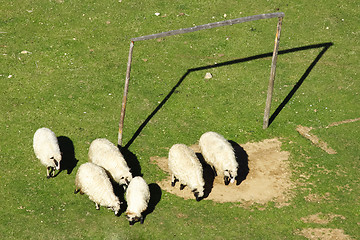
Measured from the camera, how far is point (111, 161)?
67.6ft

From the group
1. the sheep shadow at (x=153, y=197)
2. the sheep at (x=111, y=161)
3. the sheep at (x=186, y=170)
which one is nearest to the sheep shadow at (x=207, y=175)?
the sheep at (x=186, y=170)

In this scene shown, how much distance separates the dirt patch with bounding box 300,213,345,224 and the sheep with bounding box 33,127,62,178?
11.0 m

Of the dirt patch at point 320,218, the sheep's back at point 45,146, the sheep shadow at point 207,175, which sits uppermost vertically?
the dirt patch at point 320,218

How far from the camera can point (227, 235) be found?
19.0 metres

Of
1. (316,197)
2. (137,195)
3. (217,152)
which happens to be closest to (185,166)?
(217,152)

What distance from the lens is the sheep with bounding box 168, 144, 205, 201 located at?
19984mm

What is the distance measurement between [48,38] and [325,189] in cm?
1978

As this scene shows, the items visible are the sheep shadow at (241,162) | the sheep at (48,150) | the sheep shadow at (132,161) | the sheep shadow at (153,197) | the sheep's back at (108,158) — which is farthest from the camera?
the sheep shadow at (132,161)

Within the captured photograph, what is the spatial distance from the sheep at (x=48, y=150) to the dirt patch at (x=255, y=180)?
180 inches

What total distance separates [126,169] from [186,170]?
259 centimetres

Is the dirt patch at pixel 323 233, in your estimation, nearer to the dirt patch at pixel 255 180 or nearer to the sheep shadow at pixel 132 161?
the dirt patch at pixel 255 180

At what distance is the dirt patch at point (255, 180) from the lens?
68.2 ft

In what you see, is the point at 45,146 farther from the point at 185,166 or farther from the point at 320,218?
the point at 320,218

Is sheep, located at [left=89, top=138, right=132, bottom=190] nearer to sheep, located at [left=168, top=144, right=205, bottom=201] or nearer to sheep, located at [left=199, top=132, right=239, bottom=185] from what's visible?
sheep, located at [left=168, top=144, right=205, bottom=201]
